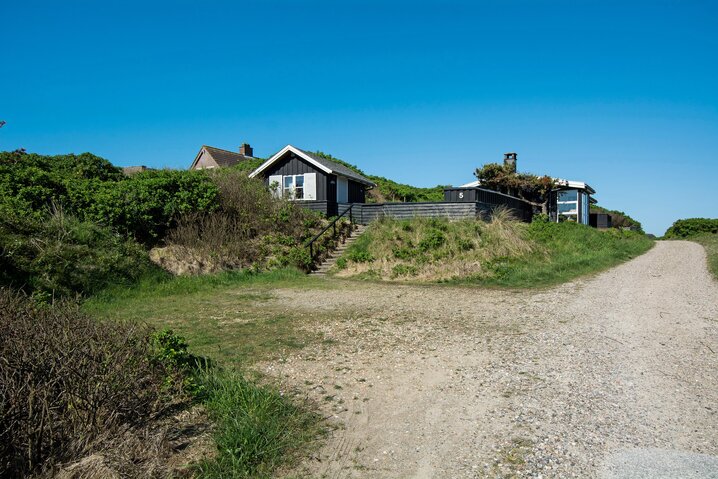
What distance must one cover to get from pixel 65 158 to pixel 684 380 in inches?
923

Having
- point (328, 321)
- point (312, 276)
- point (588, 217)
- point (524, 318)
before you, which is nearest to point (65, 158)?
point (312, 276)

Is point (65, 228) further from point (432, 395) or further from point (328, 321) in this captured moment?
point (432, 395)

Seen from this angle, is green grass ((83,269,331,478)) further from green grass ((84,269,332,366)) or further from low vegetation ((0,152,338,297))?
low vegetation ((0,152,338,297))

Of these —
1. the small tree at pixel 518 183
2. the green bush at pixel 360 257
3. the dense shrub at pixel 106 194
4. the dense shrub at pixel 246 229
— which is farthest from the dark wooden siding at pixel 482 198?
the dense shrub at pixel 106 194

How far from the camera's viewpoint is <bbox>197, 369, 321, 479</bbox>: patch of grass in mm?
3838

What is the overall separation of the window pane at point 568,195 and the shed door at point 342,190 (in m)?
17.3

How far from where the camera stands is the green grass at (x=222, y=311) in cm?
739

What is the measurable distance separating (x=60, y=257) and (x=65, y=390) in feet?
33.9

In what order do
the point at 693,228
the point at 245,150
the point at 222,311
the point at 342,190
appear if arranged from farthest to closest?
1. the point at 245,150
2. the point at 693,228
3. the point at 342,190
4. the point at 222,311

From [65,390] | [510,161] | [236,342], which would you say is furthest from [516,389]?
[510,161]

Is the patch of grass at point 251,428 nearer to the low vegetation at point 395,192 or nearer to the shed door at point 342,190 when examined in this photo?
the shed door at point 342,190

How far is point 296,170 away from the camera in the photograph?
26.7m

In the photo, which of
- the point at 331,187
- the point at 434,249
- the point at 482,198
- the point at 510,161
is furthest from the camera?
the point at 510,161

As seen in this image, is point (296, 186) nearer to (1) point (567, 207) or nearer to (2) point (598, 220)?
(1) point (567, 207)
